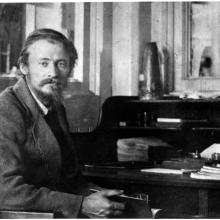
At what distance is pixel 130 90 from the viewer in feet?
11.8

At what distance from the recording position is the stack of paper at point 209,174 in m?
2.20

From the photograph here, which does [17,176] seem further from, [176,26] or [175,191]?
[176,26]

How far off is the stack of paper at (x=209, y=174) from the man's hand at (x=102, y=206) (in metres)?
0.68

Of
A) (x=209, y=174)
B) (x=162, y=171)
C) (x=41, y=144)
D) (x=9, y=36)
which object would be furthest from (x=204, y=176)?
(x=9, y=36)

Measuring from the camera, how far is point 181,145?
329cm

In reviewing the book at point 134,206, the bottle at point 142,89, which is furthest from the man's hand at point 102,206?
the bottle at point 142,89

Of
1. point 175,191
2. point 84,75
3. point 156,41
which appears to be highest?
point 156,41

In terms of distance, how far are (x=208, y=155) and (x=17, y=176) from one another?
161 centimetres

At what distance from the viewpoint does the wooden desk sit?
215 centimetres

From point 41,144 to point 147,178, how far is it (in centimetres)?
66

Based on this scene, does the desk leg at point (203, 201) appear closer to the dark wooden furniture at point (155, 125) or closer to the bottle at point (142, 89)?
the dark wooden furniture at point (155, 125)

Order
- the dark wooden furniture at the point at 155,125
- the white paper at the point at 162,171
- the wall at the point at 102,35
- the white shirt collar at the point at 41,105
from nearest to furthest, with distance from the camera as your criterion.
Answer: the white shirt collar at the point at 41,105 < the white paper at the point at 162,171 < the dark wooden furniture at the point at 155,125 < the wall at the point at 102,35

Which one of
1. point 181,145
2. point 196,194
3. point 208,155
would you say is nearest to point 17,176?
point 196,194

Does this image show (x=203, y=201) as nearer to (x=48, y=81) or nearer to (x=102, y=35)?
(x=48, y=81)
